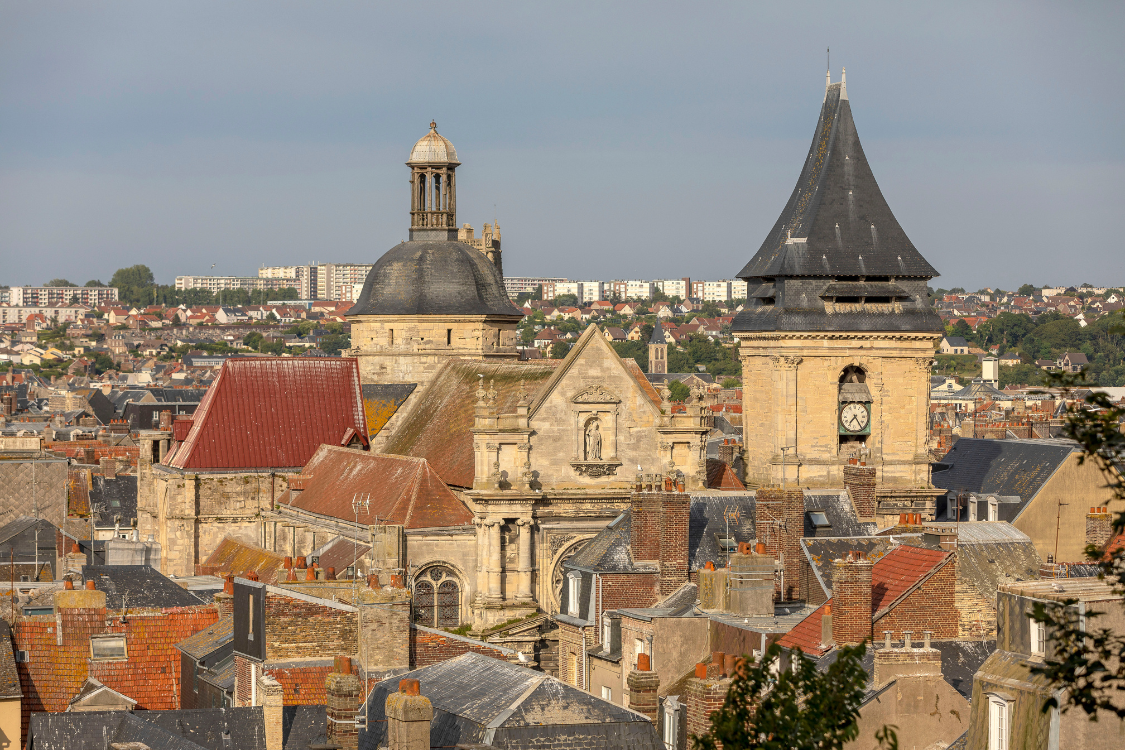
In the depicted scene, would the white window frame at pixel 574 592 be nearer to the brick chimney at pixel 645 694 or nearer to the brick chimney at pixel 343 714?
the brick chimney at pixel 645 694

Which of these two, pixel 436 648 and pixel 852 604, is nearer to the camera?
pixel 852 604

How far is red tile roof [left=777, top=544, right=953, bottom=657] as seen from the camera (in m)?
31.2

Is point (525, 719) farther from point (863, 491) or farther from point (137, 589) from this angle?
point (863, 491)

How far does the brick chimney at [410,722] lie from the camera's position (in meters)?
25.5

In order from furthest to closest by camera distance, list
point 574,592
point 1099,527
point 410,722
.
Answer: point 1099,527, point 574,592, point 410,722

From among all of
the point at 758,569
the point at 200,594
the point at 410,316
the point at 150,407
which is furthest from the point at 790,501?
the point at 150,407

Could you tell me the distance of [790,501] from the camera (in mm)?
40375

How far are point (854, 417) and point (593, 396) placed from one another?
8.14 m

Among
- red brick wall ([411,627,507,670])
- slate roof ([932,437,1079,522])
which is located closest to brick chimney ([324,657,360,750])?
red brick wall ([411,627,507,670])

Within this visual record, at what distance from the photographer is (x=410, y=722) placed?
25469 millimetres

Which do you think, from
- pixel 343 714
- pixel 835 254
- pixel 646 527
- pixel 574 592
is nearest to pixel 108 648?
pixel 574 592

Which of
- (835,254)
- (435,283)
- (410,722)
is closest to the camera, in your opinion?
(410,722)

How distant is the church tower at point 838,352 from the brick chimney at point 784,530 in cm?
1768

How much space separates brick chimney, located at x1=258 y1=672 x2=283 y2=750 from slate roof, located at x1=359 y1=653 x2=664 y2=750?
4.30 ft
